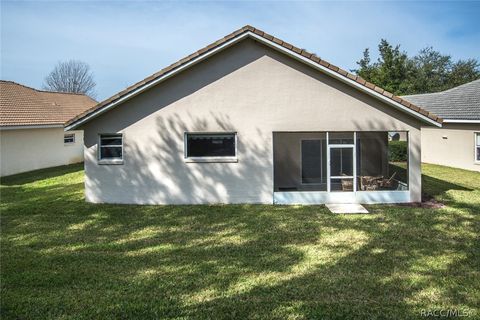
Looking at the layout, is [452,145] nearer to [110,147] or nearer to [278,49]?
[278,49]

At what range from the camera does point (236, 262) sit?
7.82m

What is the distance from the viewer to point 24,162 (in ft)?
73.6

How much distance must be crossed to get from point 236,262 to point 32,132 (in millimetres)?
19994

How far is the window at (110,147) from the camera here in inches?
552

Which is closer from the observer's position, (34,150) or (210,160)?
(210,160)

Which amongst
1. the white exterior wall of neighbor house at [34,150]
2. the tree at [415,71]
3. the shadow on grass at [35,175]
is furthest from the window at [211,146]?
the tree at [415,71]

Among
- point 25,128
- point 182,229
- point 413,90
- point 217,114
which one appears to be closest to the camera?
point 182,229

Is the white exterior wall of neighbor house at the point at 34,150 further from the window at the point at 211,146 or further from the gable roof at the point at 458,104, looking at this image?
the gable roof at the point at 458,104

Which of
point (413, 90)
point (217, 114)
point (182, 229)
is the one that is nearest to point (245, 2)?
point (217, 114)

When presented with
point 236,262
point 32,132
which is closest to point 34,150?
point 32,132

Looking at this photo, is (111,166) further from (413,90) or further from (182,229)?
(413,90)

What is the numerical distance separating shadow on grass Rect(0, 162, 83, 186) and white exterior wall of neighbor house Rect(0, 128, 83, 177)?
0.59 meters

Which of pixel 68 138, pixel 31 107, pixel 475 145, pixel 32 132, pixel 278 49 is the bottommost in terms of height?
pixel 475 145

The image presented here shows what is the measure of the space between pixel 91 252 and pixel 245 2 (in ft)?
43.3
